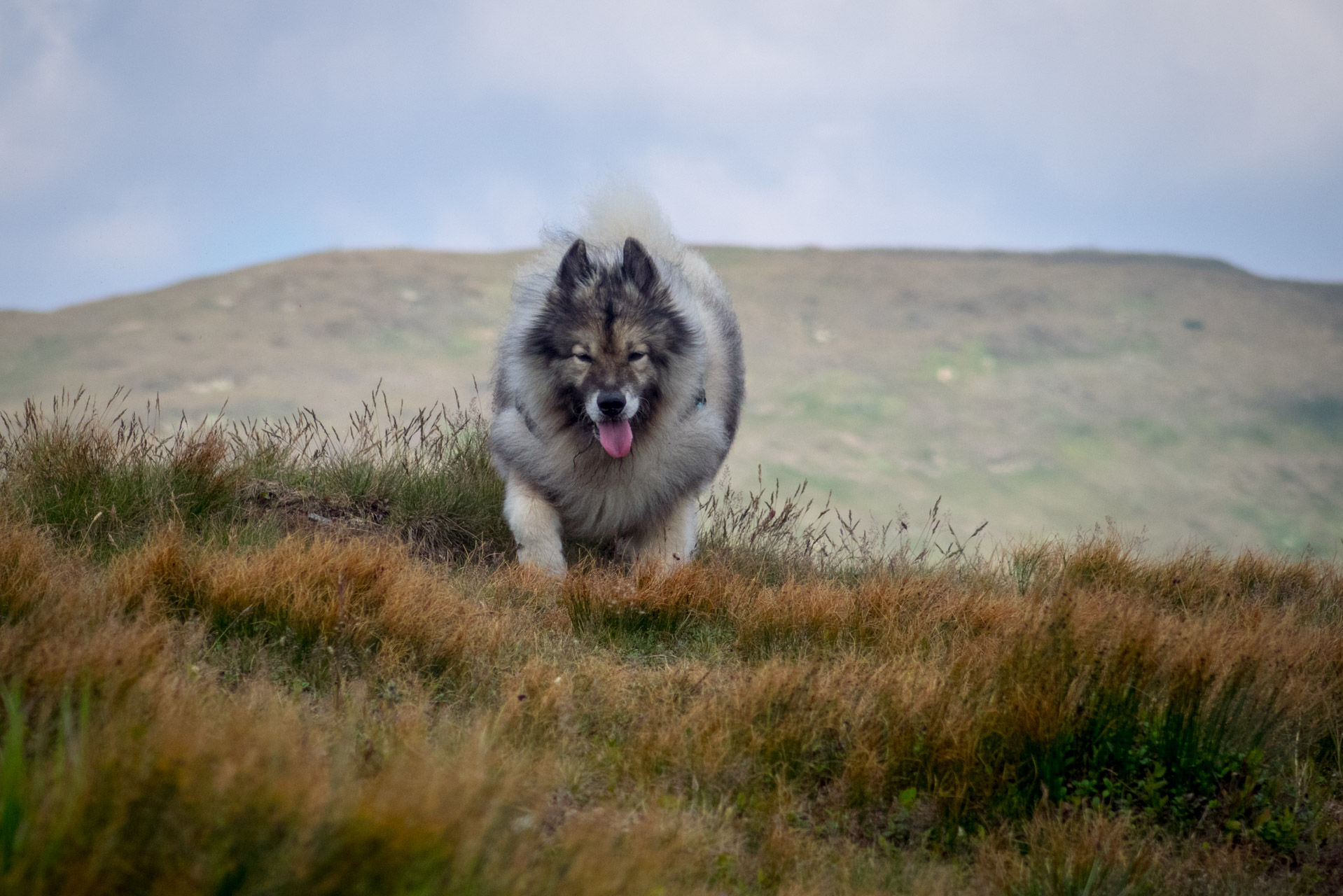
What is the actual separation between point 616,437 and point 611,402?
25cm

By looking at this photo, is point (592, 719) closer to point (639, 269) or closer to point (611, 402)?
point (611, 402)

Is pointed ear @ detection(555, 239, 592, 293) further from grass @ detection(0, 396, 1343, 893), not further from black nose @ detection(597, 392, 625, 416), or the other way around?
grass @ detection(0, 396, 1343, 893)

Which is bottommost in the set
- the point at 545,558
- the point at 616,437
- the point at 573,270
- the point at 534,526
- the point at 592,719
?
the point at 592,719

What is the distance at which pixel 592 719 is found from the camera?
137 inches

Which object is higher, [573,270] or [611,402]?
[573,270]

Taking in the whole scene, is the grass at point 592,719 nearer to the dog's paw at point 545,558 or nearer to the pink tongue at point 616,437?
the dog's paw at point 545,558

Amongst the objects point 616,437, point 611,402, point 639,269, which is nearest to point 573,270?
point 639,269

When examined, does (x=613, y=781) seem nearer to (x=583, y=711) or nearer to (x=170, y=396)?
(x=583, y=711)

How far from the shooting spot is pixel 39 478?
16.8 feet

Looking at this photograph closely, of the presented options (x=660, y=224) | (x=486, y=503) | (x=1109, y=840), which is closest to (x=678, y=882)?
(x=1109, y=840)

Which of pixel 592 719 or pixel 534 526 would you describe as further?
pixel 534 526

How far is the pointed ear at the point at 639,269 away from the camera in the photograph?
541cm

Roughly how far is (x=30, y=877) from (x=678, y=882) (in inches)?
56.4

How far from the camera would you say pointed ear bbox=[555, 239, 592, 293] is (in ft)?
17.6
